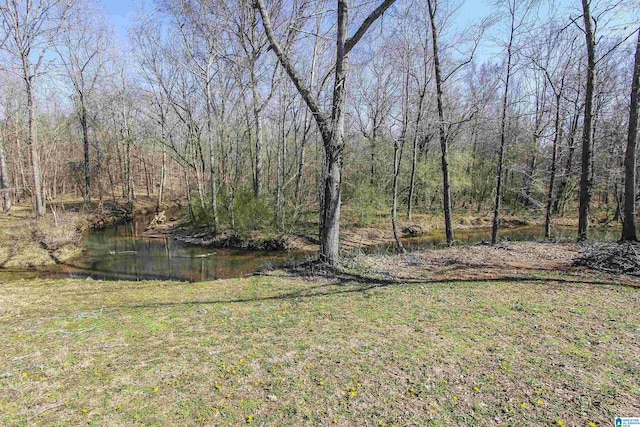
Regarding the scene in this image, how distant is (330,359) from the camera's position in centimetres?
350

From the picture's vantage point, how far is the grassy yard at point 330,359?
267 cm

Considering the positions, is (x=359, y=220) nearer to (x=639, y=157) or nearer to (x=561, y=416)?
(x=639, y=157)

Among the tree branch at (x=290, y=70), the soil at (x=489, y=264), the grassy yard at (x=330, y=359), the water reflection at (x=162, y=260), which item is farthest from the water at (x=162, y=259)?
the grassy yard at (x=330, y=359)

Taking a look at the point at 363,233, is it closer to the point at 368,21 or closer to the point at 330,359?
the point at 368,21

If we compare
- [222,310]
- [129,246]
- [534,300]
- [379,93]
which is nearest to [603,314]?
[534,300]

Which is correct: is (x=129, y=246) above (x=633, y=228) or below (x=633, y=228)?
below

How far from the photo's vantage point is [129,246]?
52.2 ft

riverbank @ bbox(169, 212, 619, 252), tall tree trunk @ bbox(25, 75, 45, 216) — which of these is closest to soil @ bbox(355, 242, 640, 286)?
riverbank @ bbox(169, 212, 619, 252)

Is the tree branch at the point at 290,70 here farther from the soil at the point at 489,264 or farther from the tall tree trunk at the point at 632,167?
the tall tree trunk at the point at 632,167

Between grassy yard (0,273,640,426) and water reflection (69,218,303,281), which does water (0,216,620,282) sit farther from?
grassy yard (0,273,640,426)

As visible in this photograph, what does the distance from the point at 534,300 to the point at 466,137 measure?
22983 millimetres

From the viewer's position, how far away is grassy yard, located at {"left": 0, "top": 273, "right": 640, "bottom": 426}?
8.75 ft

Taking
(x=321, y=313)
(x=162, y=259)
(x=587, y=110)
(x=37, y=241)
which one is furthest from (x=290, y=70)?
(x=37, y=241)

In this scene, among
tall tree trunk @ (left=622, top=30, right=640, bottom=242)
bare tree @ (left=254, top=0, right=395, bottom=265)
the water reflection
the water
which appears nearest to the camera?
bare tree @ (left=254, top=0, right=395, bottom=265)
